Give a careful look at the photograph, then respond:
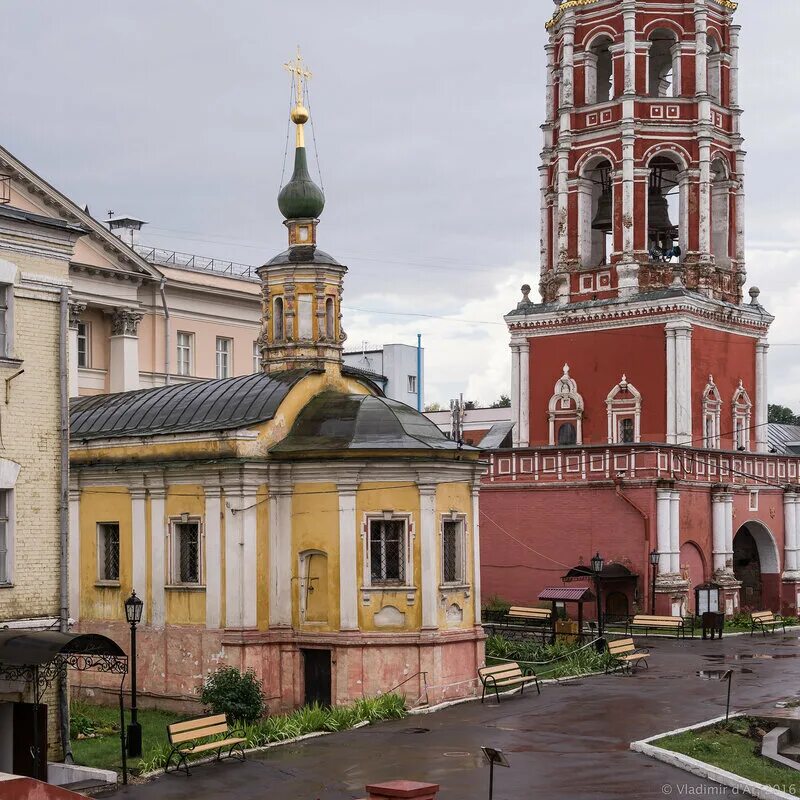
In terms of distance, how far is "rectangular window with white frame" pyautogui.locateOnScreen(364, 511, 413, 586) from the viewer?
2761cm

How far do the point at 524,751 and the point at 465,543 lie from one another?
7.35m

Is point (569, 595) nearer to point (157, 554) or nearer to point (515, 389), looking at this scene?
point (157, 554)

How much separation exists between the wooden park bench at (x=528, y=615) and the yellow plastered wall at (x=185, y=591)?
1373 centimetres

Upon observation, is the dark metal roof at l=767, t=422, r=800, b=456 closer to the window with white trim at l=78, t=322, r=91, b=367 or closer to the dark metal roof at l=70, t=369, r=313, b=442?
the window with white trim at l=78, t=322, r=91, b=367

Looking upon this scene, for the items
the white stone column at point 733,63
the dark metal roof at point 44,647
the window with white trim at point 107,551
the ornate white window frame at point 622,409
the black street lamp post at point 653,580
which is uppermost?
the white stone column at point 733,63

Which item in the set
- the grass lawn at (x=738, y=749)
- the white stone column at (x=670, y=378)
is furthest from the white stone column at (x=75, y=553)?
the white stone column at (x=670, y=378)

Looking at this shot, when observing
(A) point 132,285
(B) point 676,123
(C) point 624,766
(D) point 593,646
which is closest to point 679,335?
(B) point 676,123

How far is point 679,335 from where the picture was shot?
44.5m

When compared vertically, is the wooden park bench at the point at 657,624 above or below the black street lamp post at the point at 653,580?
below

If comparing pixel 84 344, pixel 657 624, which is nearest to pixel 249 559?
pixel 657 624

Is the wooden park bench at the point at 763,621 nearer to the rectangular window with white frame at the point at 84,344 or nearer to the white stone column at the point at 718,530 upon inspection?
the white stone column at the point at 718,530

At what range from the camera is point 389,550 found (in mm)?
27828

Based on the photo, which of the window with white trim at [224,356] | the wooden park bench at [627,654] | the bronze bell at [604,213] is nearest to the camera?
the wooden park bench at [627,654]

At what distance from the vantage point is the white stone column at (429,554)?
2744 centimetres
